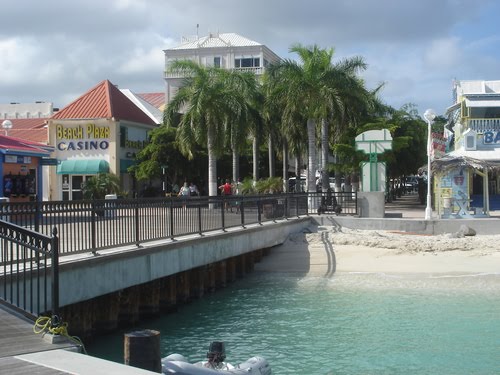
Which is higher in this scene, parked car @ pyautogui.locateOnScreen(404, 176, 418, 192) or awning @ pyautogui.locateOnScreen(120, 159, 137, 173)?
awning @ pyautogui.locateOnScreen(120, 159, 137, 173)

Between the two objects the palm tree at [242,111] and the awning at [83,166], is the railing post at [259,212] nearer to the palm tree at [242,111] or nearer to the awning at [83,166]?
the palm tree at [242,111]

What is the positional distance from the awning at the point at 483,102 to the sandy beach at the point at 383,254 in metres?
13.7

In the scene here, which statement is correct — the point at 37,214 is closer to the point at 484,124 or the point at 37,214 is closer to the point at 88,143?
the point at 484,124

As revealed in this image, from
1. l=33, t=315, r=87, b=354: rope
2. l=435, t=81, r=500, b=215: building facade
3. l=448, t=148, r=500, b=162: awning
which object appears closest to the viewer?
l=33, t=315, r=87, b=354: rope

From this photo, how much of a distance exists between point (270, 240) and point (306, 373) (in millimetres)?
12606

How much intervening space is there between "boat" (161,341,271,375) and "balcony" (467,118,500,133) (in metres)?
30.8

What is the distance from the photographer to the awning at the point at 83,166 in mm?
50406

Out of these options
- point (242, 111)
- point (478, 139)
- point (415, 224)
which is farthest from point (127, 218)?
point (478, 139)

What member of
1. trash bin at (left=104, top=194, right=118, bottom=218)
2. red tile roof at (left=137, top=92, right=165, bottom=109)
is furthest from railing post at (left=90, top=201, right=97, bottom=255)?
red tile roof at (left=137, top=92, right=165, bottom=109)

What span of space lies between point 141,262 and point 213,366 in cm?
557

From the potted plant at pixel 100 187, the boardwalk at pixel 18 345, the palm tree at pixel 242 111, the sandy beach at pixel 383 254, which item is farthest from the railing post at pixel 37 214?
the potted plant at pixel 100 187

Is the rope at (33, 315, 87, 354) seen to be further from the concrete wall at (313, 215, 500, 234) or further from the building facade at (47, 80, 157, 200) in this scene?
the building facade at (47, 80, 157, 200)

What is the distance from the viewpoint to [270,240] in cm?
2461

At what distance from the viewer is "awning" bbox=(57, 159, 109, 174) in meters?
50.4
